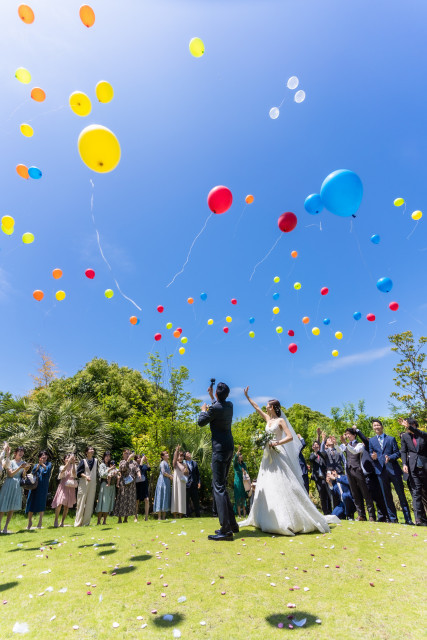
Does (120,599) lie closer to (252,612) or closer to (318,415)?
(252,612)

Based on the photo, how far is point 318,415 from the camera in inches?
2008

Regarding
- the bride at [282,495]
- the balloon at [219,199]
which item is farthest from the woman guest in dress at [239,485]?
the balloon at [219,199]

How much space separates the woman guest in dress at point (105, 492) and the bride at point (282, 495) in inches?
225

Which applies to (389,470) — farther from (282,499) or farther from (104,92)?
(104,92)

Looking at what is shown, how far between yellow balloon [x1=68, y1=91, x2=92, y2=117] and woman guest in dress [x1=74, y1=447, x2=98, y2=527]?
28.1 feet

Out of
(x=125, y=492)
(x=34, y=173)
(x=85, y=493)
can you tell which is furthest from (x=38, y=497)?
(x=34, y=173)

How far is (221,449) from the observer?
19.4 ft

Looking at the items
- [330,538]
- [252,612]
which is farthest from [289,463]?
[252,612]

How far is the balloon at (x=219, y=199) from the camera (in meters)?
7.32

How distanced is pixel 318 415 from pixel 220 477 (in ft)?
163

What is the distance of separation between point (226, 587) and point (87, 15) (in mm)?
8982

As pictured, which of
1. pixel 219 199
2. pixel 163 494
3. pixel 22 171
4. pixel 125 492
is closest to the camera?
pixel 22 171

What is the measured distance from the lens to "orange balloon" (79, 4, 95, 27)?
565 centimetres

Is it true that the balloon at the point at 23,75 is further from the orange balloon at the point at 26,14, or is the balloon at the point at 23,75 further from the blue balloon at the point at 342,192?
the blue balloon at the point at 342,192
